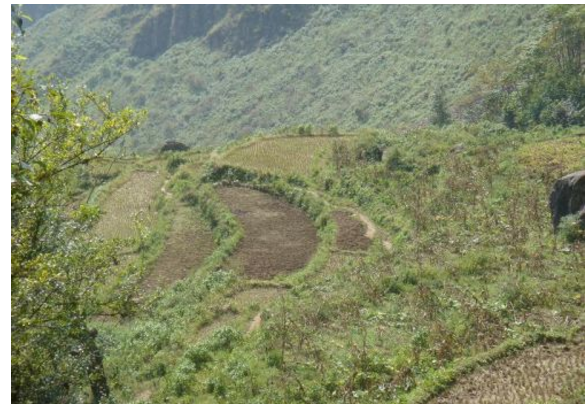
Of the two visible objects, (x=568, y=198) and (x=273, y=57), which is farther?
(x=273, y=57)

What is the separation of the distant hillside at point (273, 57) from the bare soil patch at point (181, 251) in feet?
135

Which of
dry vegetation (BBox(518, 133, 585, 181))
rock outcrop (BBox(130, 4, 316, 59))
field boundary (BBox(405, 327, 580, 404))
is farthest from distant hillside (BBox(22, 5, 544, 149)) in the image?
field boundary (BBox(405, 327, 580, 404))

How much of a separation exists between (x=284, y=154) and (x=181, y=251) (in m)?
12.4

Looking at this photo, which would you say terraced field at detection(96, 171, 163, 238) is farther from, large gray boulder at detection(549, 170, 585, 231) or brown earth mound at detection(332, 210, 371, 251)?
large gray boulder at detection(549, 170, 585, 231)

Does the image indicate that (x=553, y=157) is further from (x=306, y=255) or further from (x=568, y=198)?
(x=306, y=255)

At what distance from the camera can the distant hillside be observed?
269 ft

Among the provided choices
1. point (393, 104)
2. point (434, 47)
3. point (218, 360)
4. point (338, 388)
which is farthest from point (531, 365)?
point (434, 47)

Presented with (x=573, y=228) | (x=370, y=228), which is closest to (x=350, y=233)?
(x=370, y=228)

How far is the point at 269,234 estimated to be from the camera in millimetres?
28531

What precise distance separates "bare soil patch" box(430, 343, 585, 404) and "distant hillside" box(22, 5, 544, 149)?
56593mm

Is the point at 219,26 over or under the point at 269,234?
over

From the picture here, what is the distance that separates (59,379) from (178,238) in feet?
65.7

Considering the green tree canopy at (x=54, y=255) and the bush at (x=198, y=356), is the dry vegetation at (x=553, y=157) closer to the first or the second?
the bush at (x=198, y=356)

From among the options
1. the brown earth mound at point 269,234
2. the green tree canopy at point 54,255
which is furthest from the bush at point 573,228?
the green tree canopy at point 54,255
